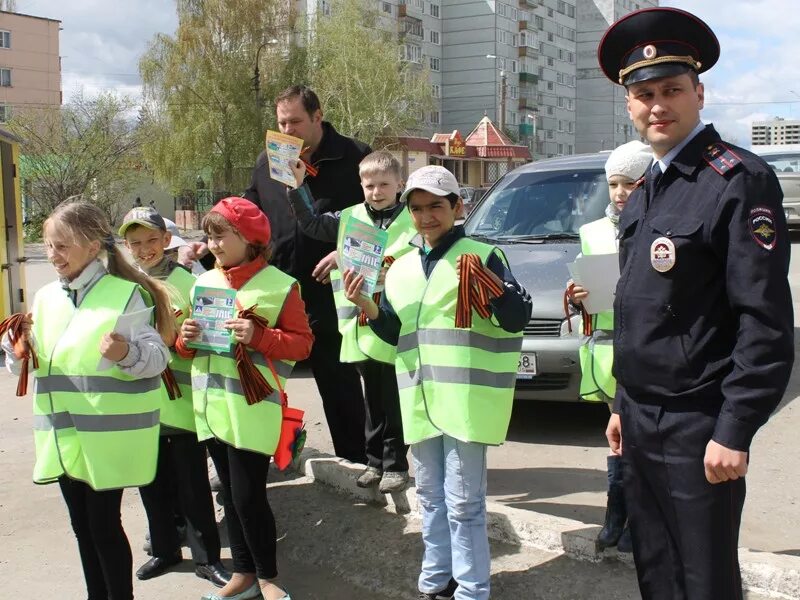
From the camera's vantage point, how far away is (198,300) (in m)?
3.92

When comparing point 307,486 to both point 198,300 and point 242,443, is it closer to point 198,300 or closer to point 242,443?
point 242,443

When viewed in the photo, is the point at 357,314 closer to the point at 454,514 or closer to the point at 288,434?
the point at 288,434

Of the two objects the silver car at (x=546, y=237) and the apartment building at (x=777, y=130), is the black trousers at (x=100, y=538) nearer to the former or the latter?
the silver car at (x=546, y=237)

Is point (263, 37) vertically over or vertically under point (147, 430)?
over

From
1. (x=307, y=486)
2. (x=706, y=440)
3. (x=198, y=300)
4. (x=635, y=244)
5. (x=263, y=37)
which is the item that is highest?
(x=263, y=37)

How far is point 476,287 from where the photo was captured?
134 inches

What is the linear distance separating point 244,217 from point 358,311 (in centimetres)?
88

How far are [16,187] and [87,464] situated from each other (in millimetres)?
9628

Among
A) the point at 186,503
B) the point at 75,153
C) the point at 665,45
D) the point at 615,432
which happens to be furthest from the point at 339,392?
the point at 75,153

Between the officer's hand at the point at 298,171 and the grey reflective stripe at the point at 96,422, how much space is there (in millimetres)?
1501

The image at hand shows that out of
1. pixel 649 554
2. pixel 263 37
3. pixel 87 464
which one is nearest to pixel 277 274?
pixel 87 464

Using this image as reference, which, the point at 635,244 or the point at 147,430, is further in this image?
the point at 147,430

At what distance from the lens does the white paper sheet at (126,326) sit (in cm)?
350

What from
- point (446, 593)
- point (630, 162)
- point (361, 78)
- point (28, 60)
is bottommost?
point (446, 593)
